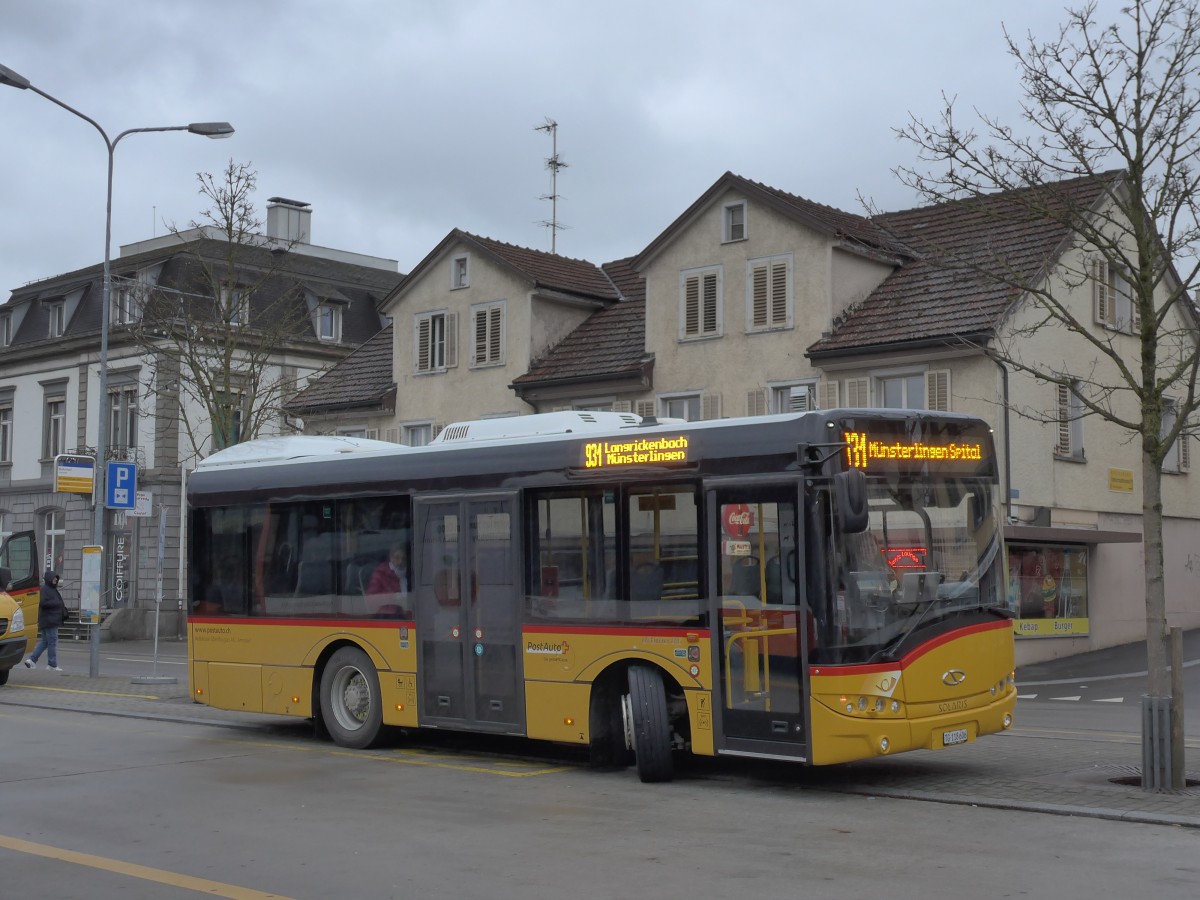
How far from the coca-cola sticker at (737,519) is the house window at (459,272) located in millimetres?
25270

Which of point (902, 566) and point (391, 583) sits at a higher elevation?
point (902, 566)

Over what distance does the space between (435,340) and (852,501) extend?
27272 mm

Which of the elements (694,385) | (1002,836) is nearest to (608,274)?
(694,385)

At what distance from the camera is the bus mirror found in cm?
1070

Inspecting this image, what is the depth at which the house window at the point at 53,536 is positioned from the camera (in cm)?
4903

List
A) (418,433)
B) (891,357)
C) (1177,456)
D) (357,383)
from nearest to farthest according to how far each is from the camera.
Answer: (891,357) < (1177,456) < (418,433) < (357,383)

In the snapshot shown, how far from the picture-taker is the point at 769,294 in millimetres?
30438

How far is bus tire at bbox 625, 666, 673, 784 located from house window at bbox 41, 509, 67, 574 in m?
Answer: 40.4

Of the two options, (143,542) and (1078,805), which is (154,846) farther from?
(143,542)

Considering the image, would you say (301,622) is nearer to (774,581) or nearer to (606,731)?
(606,731)

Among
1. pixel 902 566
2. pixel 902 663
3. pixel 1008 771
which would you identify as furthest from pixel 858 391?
pixel 902 663

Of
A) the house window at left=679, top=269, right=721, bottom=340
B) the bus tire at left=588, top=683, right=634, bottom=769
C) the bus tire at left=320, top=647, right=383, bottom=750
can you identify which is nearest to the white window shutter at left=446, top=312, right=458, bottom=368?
the house window at left=679, top=269, right=721, bottom=340

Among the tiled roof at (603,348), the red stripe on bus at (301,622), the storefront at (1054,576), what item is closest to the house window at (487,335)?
the tiled roof at (603,348)

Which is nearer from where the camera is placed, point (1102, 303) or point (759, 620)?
point (759, 620)
